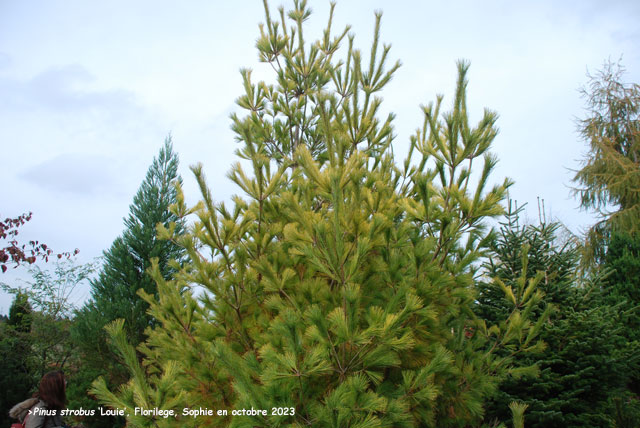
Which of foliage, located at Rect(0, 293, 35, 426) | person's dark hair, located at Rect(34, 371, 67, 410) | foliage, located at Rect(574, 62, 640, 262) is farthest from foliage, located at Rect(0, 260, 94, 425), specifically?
foliage, located at Rect(574, 62, 640, 262)

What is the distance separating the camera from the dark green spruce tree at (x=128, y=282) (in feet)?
21.6

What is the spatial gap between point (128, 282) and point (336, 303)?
5.72m

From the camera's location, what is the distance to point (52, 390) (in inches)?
173

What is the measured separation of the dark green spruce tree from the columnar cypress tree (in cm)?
377

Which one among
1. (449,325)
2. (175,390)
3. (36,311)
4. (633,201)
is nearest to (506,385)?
(449,325)

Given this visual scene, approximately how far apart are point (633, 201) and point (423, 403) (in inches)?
615

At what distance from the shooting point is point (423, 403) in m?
2.66

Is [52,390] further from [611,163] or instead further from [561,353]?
[611,163]

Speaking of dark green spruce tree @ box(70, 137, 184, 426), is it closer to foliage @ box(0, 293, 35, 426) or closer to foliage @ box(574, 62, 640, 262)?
foliage @ box(0, 293, 35, 426)

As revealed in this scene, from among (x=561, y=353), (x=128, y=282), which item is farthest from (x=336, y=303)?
(x=128, y=282)

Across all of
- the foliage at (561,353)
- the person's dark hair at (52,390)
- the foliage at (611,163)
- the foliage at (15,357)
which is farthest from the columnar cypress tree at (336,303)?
the foliage at (611,163)

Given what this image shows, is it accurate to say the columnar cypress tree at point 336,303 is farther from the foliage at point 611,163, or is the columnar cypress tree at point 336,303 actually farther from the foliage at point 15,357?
the foliage at point 611,163

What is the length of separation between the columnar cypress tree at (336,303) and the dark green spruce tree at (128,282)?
377 cm

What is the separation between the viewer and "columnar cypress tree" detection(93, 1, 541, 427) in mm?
2287
